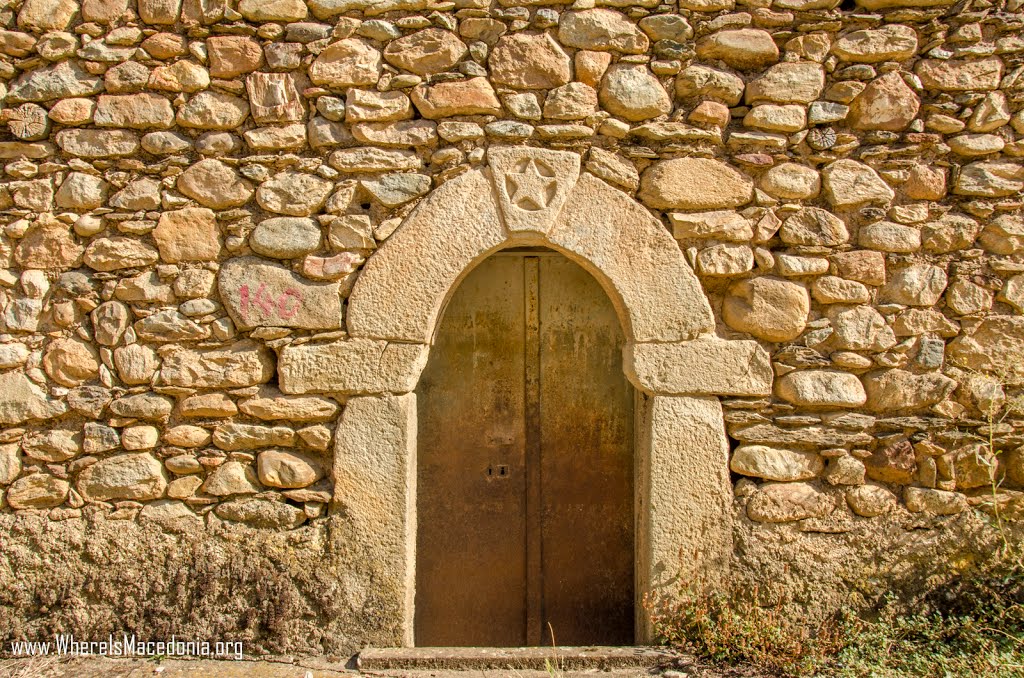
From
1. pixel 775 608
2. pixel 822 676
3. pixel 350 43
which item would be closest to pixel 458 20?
pixel 350 43

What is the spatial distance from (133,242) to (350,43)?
3.68ft

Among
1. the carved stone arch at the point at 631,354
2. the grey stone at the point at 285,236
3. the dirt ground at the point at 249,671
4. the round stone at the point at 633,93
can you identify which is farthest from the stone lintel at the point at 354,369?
the round stone at the point at 633,93

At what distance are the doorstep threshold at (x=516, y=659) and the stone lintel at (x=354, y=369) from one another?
0.95m

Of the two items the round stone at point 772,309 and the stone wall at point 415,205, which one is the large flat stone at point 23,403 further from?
the round stone at point 772,309

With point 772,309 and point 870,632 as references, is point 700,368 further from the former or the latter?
point 870,632

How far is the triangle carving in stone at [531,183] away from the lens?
8.98 ft

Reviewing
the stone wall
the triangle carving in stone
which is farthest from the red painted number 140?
the triangle carving in stone

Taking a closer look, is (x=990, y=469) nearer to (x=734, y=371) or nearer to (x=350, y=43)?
(x=734, y=371)

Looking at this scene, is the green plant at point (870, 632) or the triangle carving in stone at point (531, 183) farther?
the triangle carving in stone at point (531, 183)

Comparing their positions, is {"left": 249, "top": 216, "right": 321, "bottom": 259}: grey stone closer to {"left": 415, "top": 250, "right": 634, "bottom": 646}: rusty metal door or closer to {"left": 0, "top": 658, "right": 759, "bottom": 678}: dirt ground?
{"left": 415, "top": 250, "right": 634, "bottom": 646}: rusty metal door

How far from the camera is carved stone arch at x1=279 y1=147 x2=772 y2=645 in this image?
2.73 metres

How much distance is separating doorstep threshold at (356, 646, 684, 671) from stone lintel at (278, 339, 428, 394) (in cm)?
95

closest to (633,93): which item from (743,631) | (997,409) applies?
(997,409)

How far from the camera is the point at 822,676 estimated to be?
8.20 ft
